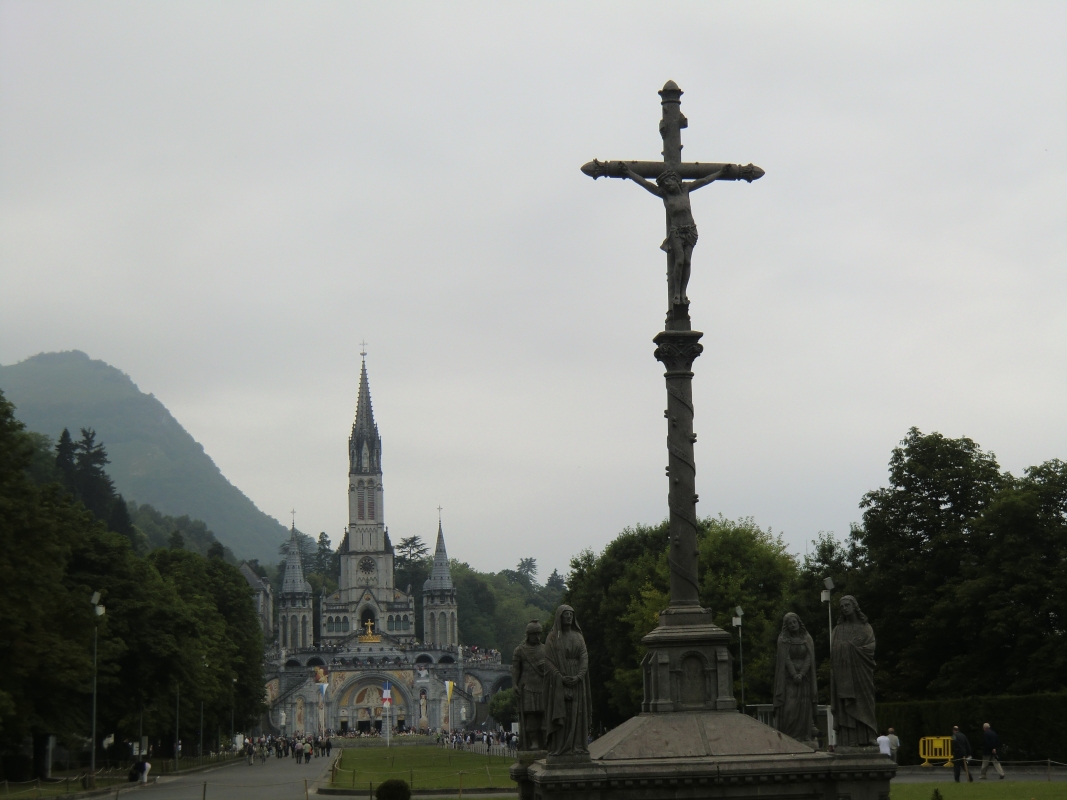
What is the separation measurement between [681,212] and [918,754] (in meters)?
29.9

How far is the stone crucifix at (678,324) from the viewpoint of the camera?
1803cm

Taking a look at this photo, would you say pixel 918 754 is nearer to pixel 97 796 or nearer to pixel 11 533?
pixel 97 796

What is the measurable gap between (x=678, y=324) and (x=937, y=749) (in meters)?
28.3

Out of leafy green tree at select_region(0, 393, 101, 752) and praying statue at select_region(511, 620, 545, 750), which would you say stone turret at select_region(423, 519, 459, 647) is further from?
praying statue at select_region(511, 620, 545, 750)

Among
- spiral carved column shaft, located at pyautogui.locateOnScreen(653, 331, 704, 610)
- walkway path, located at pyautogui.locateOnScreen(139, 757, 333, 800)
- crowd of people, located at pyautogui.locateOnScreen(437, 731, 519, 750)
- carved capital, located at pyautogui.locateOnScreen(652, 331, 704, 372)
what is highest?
carved capital, located at pyautogui.locateOnScreen(652, 331, 704, 372)

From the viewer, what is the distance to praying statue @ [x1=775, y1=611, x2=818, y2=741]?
17.7 m

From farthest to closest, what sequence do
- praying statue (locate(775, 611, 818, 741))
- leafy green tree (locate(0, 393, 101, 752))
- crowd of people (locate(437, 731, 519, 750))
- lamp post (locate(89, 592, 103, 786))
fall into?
crowd of people (locate(437, 731, 519, 750)), lamp post (locate(89, 592, 103, 786)), leafy green tree (locate(0, 393, 101, 752)), praying statue (locate(775, 611, 818, 741))

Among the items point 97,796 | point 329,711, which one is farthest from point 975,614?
point 329,711

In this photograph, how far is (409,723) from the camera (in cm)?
17512

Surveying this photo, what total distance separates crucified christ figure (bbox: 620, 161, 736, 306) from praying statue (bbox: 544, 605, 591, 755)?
521cm

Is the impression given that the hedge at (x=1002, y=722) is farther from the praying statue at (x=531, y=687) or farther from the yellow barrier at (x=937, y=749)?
the praying statue at (x=531, y=687)

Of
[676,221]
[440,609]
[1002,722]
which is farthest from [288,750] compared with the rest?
[676,221]

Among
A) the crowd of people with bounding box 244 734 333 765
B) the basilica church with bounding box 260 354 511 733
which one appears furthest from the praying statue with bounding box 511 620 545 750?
the basilica church with bounding box 260 354 511 733

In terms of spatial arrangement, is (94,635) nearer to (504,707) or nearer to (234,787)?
(234,787)
